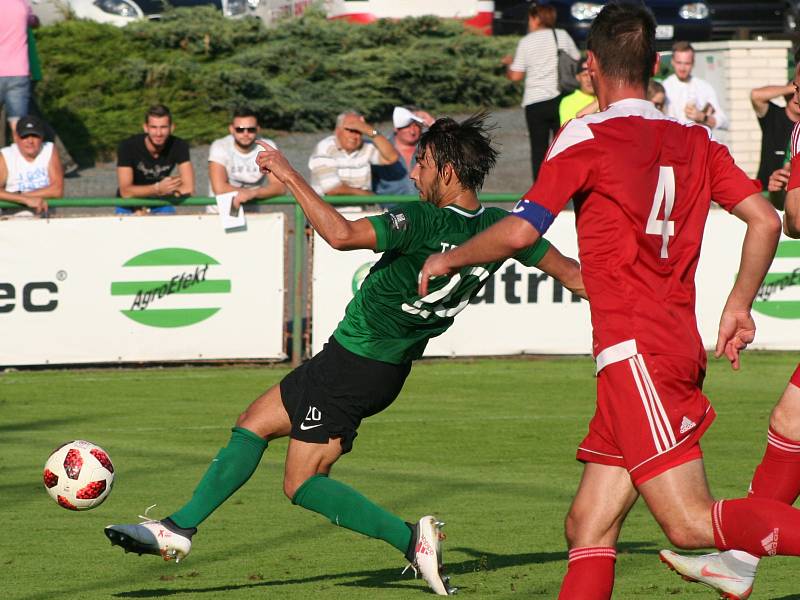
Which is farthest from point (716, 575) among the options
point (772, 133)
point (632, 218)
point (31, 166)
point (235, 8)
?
point (235, 8)

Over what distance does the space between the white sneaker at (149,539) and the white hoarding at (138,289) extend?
23.5 ft

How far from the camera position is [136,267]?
13.4 meters

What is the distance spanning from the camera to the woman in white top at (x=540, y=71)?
17109 mm

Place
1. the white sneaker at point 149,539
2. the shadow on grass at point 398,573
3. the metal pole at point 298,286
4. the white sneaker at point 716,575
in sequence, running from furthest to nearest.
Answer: the metal pole at point 298,286
the shadow on grass at point 398,573
the white sneaker at point 149,539
the white sneaker at point 716,575

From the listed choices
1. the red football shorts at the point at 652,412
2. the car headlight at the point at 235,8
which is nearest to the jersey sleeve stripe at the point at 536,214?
the red football shorts at the point at 652,412

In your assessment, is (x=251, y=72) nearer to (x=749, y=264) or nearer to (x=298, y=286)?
(x=298, y=286)

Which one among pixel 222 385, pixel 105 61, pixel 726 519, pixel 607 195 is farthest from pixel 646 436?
pixel 105 61

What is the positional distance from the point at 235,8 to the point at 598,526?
1022 inches

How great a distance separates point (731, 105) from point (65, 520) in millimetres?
16312

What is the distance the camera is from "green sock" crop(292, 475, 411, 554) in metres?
6.55

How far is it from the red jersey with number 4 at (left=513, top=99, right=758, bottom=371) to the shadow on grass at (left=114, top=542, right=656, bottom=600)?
2.03m

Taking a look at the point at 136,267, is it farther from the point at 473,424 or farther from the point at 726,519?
the point at 726,519

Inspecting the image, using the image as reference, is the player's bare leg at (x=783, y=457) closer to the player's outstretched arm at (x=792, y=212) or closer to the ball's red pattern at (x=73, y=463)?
the player's outstretched arm at (x=792, y=212)

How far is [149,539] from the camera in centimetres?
637
